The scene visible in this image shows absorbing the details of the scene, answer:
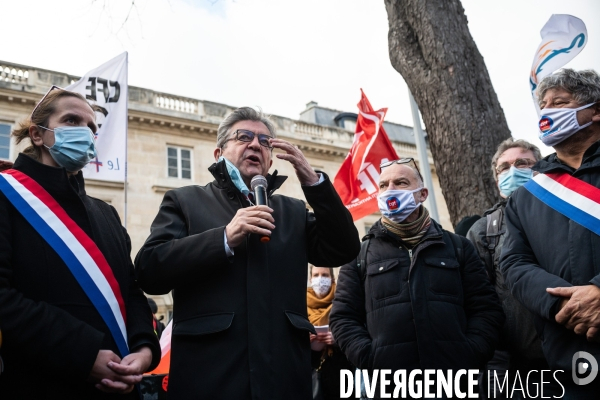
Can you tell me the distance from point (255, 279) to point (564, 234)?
4.93 feet

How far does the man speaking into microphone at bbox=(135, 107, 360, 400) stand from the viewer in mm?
2494

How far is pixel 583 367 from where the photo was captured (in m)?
2.49

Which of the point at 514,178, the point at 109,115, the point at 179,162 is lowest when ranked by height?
the point at 514,178

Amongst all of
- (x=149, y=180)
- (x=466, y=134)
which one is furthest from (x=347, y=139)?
(x=466, y=134)

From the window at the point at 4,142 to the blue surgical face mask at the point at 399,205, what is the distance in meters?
15.7

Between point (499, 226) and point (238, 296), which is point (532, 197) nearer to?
point (499, 226)

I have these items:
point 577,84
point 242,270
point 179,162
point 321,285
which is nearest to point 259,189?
point 242,270

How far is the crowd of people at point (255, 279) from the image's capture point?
2.37m

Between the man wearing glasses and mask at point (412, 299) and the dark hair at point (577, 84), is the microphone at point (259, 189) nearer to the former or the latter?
the man wearing glasses and mask at point (412, 299)

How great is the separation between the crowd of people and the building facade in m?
16.0

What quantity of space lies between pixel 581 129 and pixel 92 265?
2538 millimetres

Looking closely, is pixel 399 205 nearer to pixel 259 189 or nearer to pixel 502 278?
pixel 502 278

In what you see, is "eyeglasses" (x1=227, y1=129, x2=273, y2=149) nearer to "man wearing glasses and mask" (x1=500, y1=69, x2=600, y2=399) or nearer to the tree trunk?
"man wearing glasses and mask" (x1=500, y1=69, x2=600, y2=399)

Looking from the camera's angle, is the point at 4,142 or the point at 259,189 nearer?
the point at 259,189
